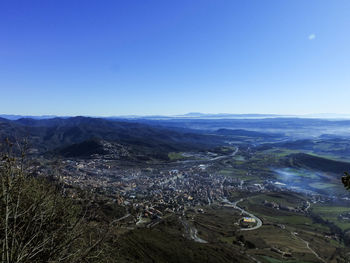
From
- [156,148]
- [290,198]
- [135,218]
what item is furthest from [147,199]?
[156,148]

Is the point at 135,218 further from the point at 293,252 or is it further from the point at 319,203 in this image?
the point at 319,203

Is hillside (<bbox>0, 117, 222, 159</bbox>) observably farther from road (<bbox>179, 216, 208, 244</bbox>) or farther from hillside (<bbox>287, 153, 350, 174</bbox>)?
road (<bbox>179, 216, 208, 244</bbox>)

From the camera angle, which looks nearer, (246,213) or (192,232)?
(192,232)

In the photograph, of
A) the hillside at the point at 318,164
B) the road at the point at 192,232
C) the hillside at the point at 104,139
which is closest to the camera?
the road at the point at 192,232

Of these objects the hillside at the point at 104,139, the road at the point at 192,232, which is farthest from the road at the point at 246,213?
the hillside at the point at 104,139

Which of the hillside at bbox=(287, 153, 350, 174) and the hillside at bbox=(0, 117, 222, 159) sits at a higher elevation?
the hillside at bbox=(0, 117, 222, 159)

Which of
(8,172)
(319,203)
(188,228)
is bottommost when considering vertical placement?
(319,203)

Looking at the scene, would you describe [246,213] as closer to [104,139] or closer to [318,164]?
[318,164]

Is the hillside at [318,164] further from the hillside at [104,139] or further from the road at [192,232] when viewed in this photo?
the road at [192,232]

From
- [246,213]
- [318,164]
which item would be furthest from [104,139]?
[318,164]

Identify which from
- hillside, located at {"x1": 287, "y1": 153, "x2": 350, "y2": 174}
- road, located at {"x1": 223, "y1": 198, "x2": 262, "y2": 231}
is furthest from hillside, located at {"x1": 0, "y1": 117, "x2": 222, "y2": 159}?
road, located at {"x1": 223, "y1": 198, "x2": 262, "y2": 231}

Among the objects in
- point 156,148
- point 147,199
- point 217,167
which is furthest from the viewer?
point 156,148
